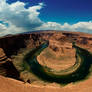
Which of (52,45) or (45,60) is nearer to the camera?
(45,60)

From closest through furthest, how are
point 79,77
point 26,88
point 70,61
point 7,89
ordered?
point 7,89 → point 26,88 → point 79,77 → point 70,61

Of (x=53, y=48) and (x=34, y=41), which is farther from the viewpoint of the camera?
(x=34, y=41)

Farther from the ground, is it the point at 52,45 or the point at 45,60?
the point at 52,45

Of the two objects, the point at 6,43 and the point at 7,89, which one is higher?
the point at 6,43

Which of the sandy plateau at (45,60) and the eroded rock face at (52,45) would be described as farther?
the eroded rock face at (52,45)

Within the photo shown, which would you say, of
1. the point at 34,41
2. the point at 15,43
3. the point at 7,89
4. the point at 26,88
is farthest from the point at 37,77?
the point at 34,41

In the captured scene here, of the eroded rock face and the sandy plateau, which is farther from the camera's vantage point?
the eroded rock face

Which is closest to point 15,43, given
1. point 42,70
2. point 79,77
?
point 42,70

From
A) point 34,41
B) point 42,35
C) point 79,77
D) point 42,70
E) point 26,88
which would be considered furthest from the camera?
point 42,35

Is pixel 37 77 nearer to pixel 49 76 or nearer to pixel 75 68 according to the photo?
pixel 49 76

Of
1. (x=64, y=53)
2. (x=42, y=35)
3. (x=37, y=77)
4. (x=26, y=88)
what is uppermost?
(x=42, y=35)
